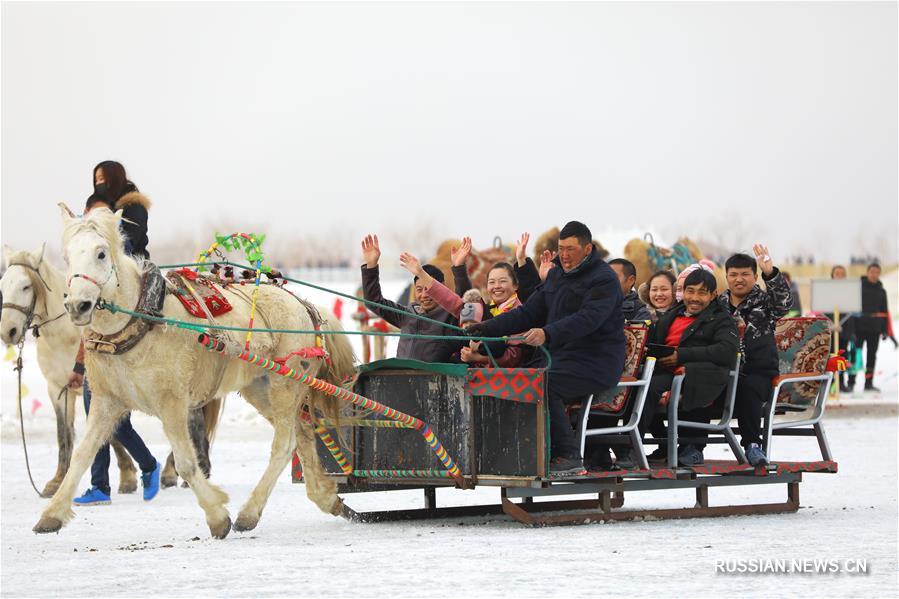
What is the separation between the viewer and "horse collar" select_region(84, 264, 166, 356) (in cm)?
889

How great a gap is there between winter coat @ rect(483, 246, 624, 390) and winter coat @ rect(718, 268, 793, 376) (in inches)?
45.9

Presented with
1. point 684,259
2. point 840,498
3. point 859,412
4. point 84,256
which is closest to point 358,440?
point 84,256

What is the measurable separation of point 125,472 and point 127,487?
15cm

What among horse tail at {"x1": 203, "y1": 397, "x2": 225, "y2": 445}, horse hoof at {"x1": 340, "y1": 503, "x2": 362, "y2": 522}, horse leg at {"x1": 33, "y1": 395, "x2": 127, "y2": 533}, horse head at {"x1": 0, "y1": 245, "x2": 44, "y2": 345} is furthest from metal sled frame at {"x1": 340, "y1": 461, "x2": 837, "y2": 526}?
horse head at {"x1": 0, "y1": 245, "x2": 44, "y2": 345}

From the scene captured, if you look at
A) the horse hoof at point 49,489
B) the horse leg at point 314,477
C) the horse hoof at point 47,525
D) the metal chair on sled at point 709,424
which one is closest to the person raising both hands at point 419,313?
the horse leg at point 314,477

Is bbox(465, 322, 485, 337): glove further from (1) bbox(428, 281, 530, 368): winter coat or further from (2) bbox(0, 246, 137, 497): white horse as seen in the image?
(2) bbox(0, 246, 137, 497): white horse

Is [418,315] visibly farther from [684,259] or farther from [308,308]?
[684,259]

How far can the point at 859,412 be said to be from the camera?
841 inches

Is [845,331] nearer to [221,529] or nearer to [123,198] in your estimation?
[123,198]

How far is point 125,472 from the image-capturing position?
12.8 meters

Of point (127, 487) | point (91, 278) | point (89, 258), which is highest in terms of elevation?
point (89, 258)

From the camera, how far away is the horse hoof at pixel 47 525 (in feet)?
28.8

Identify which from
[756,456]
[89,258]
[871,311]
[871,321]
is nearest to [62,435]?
[89,258]

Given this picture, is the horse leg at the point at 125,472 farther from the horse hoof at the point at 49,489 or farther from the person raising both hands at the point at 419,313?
the person raising both hands at the point at 419,313
